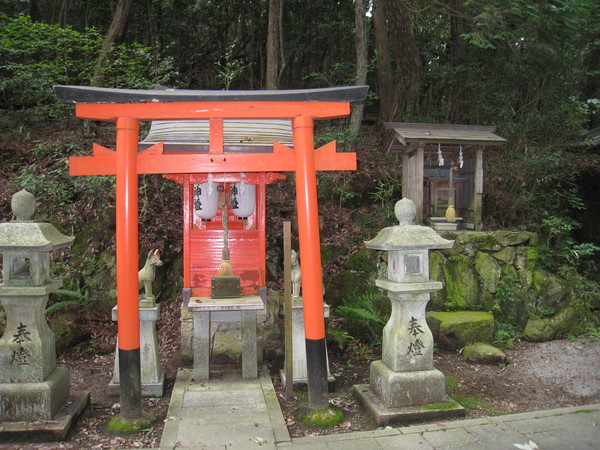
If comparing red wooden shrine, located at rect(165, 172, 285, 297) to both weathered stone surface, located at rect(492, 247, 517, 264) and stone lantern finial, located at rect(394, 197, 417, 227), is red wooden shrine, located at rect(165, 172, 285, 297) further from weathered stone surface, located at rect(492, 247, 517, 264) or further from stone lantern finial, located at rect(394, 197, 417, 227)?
weathered stone surface, located at rect(492, 247, 517, 264)

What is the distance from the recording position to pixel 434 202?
8.48 metres

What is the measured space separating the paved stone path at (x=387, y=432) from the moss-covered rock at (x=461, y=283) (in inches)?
112

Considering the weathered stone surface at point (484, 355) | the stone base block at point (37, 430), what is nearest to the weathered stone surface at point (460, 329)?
the weathered stone surface at point (484, 355)

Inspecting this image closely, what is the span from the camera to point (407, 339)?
4.49m

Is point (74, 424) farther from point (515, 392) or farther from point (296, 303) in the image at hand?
point (515, 392)

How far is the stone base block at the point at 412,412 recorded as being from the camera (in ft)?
13.8

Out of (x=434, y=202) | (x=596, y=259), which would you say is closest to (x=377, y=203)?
(x=434, y=202)

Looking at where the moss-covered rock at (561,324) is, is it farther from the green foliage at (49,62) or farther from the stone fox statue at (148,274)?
the green foliage at (49,62)

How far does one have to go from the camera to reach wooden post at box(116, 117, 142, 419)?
4.30m

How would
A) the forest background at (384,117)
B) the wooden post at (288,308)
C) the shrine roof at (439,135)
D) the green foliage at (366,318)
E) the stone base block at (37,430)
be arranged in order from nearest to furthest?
the stone base block at (37,430) → the wooden post at (288,308) → the green foliage at (366,318) → the shrine roof at (439,135) → the forest background at (384,117)

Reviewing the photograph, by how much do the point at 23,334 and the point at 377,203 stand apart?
7.51m

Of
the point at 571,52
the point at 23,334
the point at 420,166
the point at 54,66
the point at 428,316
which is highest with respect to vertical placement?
the point at 571,52

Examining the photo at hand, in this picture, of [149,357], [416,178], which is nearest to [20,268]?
[149,357]

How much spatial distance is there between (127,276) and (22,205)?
1.37m
